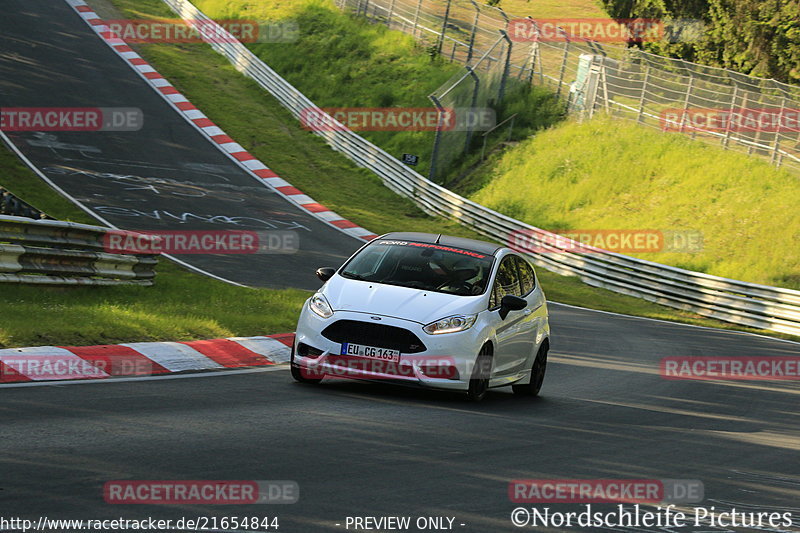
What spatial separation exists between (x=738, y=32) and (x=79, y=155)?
23.6 meters

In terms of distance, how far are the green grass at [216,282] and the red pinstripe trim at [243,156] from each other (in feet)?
1.43

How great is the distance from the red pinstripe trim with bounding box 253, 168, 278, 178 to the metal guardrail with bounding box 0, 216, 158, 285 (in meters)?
19.7

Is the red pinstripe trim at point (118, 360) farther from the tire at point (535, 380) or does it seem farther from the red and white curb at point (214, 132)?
the red and white curb at point (214, 132)

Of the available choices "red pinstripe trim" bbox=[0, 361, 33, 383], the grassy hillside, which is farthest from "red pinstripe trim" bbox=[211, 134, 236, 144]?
"red pinstripe trim" bbox=[0, 361, 33, 383]

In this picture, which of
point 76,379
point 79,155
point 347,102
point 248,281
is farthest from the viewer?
point 347,102

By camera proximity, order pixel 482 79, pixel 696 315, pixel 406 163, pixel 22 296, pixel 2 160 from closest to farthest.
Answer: pixel 22 296 → pixel 696 315 → pixel 2 160 → pixel 406 163 → pixel 482 79

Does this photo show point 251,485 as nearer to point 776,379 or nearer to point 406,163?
point 776,379

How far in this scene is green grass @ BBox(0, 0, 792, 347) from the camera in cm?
1148

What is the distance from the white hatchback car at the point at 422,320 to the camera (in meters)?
9.72

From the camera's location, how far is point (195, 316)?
43.2 feet

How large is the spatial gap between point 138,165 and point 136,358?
73.2 feet

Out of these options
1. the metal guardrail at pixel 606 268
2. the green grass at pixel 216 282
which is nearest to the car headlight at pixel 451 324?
the green grass at pixel 216 282

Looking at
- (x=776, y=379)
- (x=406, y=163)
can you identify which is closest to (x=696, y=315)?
(x=776, y=379)

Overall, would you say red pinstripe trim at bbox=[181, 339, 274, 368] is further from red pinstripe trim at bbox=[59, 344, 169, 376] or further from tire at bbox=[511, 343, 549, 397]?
tire at bbox=[511, 343, 549, 397]
